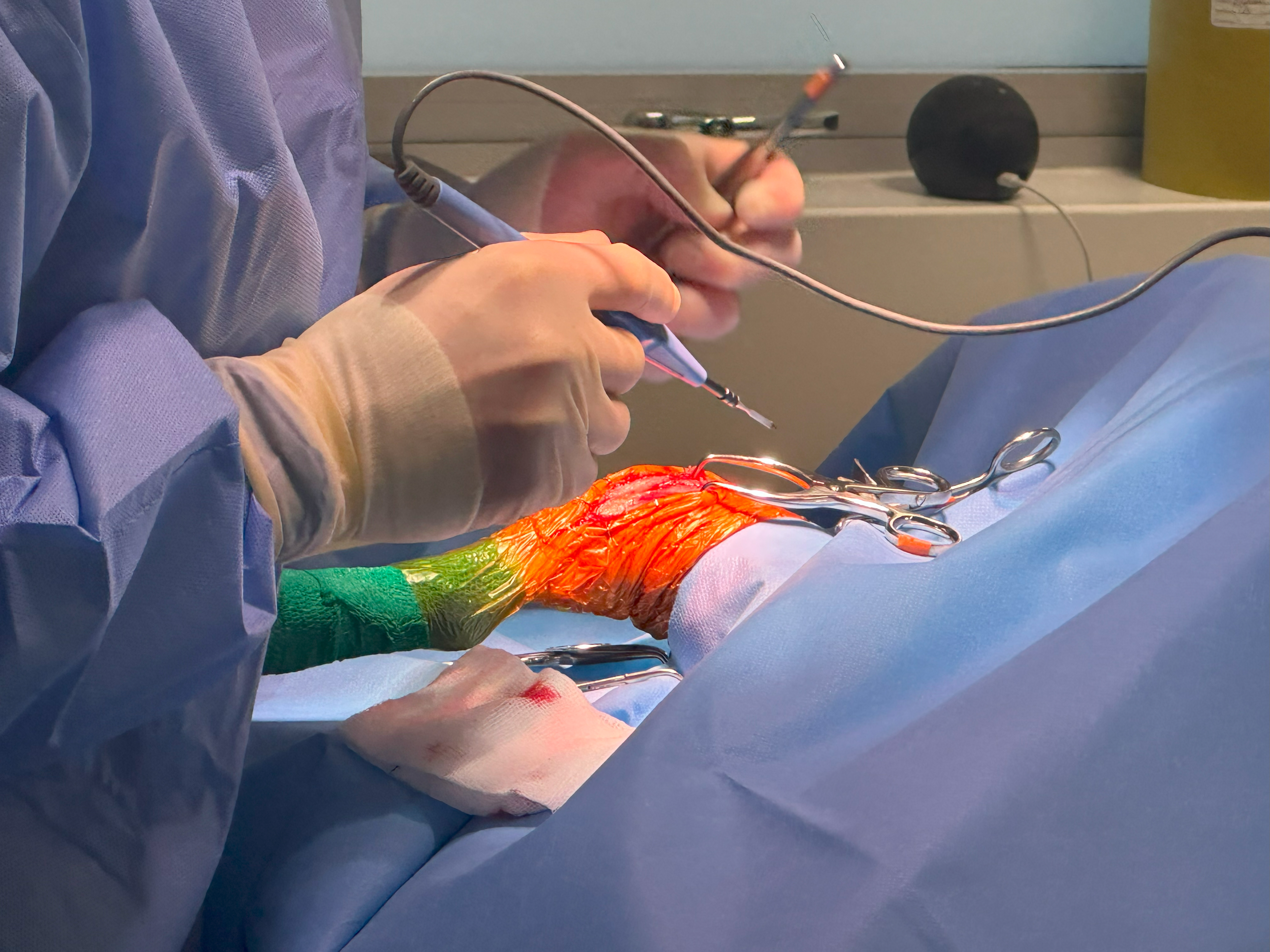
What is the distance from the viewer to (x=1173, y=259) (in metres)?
0.77

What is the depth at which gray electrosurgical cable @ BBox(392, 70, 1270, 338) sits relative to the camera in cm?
60

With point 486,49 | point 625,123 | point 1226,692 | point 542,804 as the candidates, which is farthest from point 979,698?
point 486,49

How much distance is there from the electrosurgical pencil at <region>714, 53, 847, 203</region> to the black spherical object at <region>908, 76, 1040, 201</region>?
16 cm

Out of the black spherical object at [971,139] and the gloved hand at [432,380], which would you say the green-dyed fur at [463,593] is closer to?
the gloved hand at [432,380]

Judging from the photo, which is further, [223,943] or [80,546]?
[223,943]

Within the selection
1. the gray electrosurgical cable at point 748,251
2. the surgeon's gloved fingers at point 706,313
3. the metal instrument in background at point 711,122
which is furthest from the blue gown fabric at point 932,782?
the metal instrument in background at point 711,122

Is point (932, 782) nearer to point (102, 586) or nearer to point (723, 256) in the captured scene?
point (723, 256)

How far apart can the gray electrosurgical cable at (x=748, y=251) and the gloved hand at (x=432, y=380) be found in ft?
0.16

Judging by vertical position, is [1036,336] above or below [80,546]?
below

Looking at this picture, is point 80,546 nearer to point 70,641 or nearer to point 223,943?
point 70,641

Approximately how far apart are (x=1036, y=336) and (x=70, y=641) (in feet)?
2.59

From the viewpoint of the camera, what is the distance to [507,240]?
0.64 meters

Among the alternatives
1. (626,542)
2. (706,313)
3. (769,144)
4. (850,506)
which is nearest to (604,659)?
(626,542)

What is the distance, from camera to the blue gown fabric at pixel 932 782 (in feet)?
Result: 1.73
